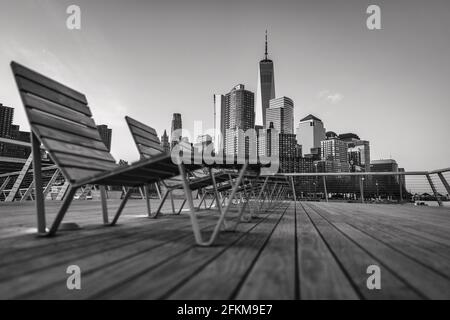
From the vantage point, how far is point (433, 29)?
8.57 meters

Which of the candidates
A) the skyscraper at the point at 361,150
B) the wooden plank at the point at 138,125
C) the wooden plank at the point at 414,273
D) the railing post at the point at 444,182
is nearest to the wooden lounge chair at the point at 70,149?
the wooden plank at the point at 138,125

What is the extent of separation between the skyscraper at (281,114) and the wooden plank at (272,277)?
134 m

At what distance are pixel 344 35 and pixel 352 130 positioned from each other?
19459cm

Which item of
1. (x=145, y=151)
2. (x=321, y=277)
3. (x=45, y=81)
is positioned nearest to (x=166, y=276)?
(x=321, y=277)

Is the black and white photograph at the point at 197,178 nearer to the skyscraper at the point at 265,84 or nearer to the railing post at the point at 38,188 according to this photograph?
the railing post at the point at 38,188

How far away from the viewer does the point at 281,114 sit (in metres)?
137

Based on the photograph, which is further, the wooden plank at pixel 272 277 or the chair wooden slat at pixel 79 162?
the chair wooden slat at pixel 79 162

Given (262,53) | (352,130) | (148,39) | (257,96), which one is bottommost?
(148,39)

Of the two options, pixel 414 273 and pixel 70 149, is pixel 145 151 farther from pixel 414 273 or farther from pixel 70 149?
pixel 414 273

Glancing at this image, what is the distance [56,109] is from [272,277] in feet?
7.65

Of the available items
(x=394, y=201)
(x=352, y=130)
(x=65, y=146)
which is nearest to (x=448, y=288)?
(x=65, y=146)

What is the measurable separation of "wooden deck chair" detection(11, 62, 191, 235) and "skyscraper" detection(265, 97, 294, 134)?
133395mm

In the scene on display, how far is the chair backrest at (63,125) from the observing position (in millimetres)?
1960

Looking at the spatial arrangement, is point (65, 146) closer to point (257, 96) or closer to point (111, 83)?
point (111, 83)
